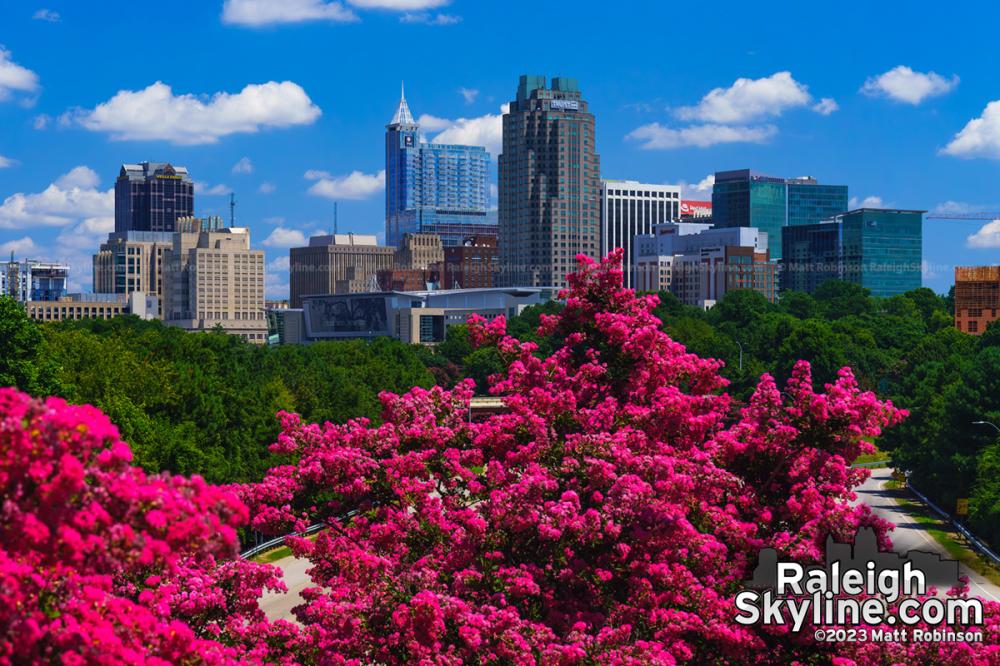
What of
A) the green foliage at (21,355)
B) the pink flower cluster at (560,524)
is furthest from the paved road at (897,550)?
the pink flower cluster at (560,524)

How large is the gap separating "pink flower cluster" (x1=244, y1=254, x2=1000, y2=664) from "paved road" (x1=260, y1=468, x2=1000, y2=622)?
73.5ft

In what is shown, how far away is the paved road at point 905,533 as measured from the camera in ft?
235

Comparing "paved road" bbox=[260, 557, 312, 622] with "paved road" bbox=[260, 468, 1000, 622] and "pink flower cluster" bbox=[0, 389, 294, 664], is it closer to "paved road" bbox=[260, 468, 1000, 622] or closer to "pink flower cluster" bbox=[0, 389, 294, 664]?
"paved road" bbox=[260, 468, 1000, 622]

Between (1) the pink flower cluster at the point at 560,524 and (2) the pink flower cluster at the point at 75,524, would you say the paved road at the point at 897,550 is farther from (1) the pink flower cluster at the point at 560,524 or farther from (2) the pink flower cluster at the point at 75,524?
(2) the pink flower cluster at the point at 75,524

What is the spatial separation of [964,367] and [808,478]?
315ft

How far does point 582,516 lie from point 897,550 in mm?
35690

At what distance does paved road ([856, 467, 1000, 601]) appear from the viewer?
71.7 metres

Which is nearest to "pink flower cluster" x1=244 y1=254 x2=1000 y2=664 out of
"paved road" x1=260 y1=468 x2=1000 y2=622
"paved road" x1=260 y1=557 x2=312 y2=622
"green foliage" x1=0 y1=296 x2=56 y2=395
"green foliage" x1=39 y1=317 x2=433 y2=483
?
"paved road" x1=260 y1=468 x2=1000 y2=622

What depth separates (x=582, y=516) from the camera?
1001 inches

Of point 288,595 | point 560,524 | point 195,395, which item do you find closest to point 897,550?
point 288,595

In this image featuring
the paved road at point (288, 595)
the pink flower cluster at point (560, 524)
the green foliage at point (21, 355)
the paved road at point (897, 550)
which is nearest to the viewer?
the pink flower cluster at point (560, 524)

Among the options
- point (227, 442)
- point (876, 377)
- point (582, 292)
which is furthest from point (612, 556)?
point (876, 377)

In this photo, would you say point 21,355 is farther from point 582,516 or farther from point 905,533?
point 905,533

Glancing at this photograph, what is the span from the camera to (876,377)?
180 metres
